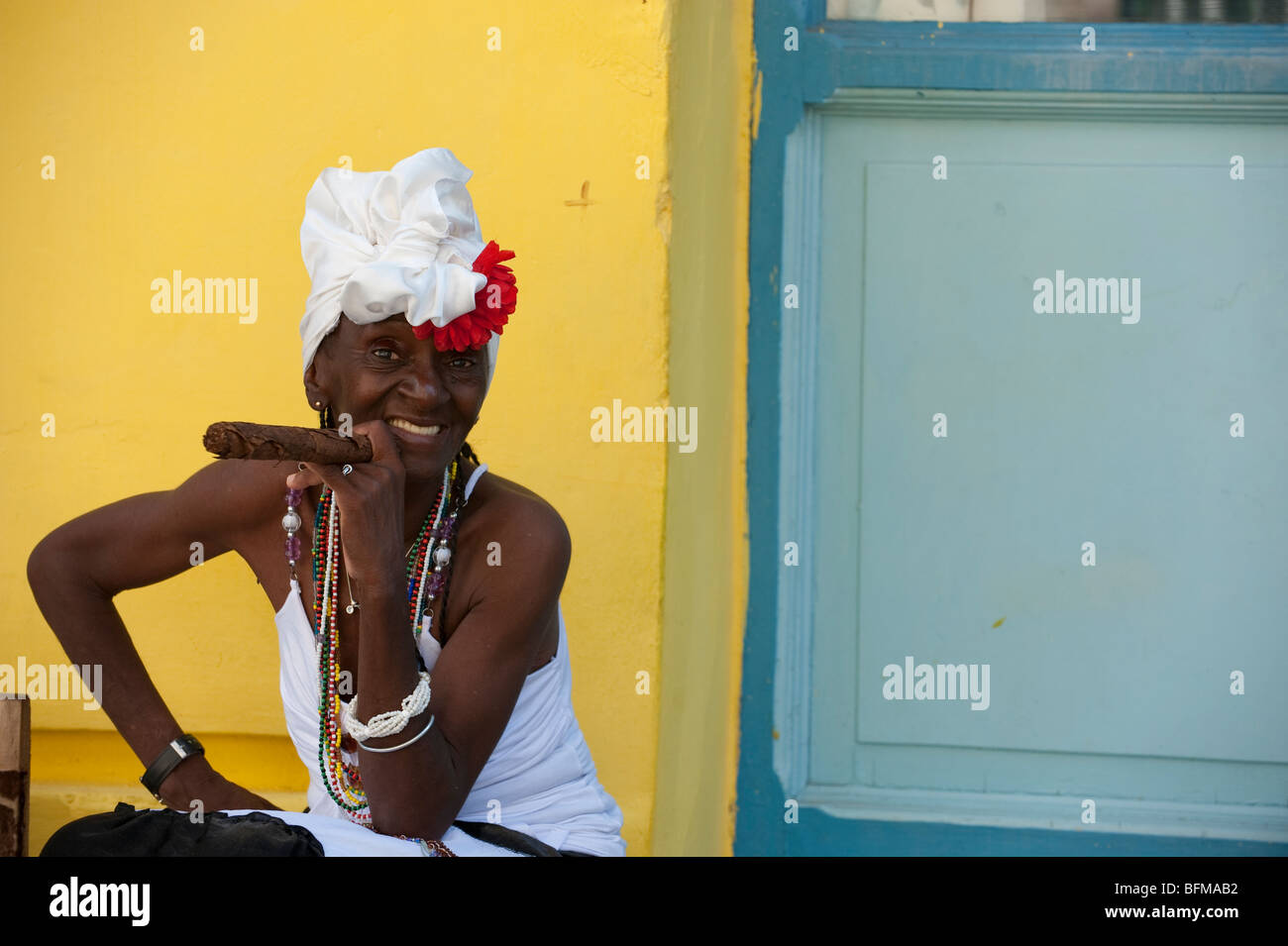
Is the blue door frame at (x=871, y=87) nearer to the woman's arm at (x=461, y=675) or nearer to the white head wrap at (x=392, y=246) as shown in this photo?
the woman's arm at (x=461, y=675)

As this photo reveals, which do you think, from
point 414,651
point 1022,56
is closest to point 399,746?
point 414,651

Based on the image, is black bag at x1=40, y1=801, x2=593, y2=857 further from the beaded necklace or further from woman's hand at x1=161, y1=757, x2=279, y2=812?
woman's hand at x1=161, y1=757, x2=279, y2=812

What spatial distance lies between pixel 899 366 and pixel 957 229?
368 mm

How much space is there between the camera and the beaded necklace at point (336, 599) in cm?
223

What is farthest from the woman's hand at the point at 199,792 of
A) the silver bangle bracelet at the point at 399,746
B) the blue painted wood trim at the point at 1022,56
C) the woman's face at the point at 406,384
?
the blue painted wood trim at the point at 1022,56

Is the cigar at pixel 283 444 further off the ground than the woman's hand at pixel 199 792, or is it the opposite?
the cigar at pixel 283 444

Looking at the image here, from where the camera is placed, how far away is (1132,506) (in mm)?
3293

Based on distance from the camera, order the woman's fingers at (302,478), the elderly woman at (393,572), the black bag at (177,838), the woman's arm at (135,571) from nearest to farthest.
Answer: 1. the black bag at (177,838)
2. the elderly woman at (393,572)
3. the woman's fingers at (302,478)
4. the woman's arm at (135,571)

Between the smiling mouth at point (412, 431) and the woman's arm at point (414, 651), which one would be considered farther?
the smiling mouth at point (412, 431)

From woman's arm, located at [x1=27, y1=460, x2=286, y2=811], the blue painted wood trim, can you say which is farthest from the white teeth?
the blue painted wood trim

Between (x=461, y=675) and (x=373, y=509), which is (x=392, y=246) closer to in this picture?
(x=373, y=509)

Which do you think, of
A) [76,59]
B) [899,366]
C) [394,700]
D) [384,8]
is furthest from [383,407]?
[899,366]

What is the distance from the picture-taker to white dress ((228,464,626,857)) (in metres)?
2.30
